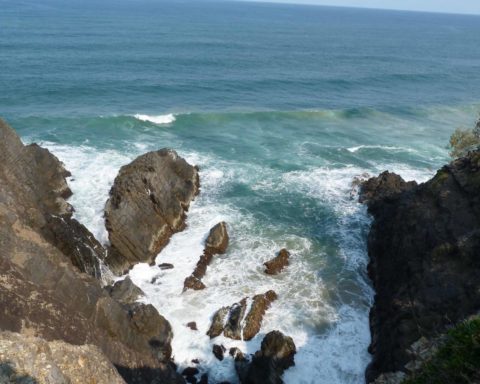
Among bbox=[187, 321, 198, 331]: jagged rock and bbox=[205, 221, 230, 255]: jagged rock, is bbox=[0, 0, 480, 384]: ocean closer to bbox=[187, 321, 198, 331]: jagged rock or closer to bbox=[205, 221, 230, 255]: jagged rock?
bbox=[187, 321, 198, 331]: jagged rock

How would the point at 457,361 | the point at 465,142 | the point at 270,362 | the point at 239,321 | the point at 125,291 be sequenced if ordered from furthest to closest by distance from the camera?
the point at 465,142
the point at 125,291
the point at 239,321
the point at 270,362
the point at 457,361

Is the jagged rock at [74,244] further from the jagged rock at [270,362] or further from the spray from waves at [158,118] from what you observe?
the spray from waves at [158,118]

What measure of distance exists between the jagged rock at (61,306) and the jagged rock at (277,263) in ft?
29.0

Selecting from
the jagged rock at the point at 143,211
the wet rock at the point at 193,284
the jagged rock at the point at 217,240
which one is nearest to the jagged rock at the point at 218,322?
the wet rock at the point at 193,284

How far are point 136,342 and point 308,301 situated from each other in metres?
11.7

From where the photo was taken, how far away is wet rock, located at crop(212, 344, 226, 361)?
24.8m

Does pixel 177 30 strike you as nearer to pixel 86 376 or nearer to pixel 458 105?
pixel 458 105

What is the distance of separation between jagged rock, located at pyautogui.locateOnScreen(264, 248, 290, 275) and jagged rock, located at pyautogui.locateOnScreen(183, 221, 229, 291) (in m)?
4.13

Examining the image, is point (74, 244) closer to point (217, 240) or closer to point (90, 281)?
point (90, 281)

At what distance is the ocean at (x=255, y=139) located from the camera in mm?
28109

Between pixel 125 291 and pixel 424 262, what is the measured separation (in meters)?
19.0

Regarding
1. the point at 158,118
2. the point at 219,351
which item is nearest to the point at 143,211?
the point at 219,351

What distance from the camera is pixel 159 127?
2250 inches

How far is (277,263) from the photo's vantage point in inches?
1233
